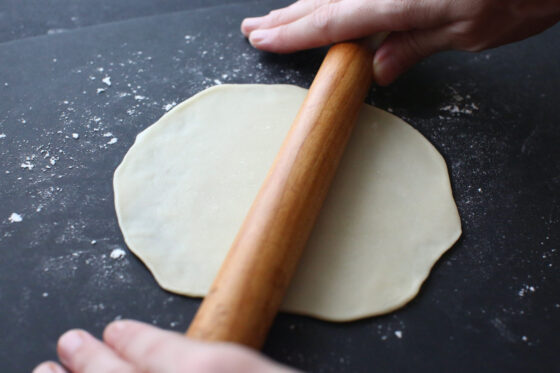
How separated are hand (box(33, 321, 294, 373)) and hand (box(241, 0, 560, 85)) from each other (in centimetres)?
104

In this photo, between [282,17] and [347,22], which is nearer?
[347,22]

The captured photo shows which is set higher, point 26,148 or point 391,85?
point 26,148

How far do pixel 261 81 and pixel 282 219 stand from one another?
0.72m

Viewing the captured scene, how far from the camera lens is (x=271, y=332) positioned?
1.11 m

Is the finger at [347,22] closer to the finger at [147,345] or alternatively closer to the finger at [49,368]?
the finger at [147,345]

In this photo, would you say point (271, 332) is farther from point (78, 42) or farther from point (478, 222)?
point (78, 42)

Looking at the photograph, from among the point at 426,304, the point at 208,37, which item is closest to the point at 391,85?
the point at 208,37

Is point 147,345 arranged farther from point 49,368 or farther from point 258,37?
point 258,37

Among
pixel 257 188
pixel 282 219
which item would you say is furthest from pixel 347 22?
pixel 282 219

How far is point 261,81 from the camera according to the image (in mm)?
1646

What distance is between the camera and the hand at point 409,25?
1.35 m

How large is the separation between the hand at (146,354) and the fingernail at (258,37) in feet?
3.50

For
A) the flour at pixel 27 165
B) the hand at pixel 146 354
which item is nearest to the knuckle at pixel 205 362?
the hand at pixel 146 354

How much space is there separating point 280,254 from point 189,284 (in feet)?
0.84
